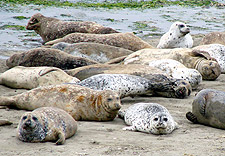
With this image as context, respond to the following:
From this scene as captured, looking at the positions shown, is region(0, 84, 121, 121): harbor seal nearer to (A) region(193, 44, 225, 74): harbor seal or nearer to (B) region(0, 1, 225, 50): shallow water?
(A) region(193, 44, 225, 74): harbor seal

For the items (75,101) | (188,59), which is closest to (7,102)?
(75,101)

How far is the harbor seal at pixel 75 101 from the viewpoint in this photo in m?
5.08

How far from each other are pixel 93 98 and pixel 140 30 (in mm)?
8636

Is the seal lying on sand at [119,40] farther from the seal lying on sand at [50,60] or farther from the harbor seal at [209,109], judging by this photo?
the harbor seal at [209,109]

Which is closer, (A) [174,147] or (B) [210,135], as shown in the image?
(A) [174,147]

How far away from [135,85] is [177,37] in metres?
4.12

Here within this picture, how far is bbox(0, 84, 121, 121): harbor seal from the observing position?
16.7ft

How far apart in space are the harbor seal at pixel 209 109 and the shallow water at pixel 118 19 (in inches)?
247

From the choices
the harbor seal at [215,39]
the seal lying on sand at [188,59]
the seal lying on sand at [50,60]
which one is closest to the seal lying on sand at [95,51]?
the seal lying on sand at [188,59]

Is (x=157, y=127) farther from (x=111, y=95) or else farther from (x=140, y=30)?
(x=140, y=30)

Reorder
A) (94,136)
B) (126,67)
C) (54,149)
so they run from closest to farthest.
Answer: (54,149), (94,136), (126,67)

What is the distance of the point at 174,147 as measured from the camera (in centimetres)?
388

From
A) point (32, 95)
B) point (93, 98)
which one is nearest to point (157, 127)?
point (93, 98)

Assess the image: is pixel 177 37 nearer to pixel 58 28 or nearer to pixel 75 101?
pixel 58 28
